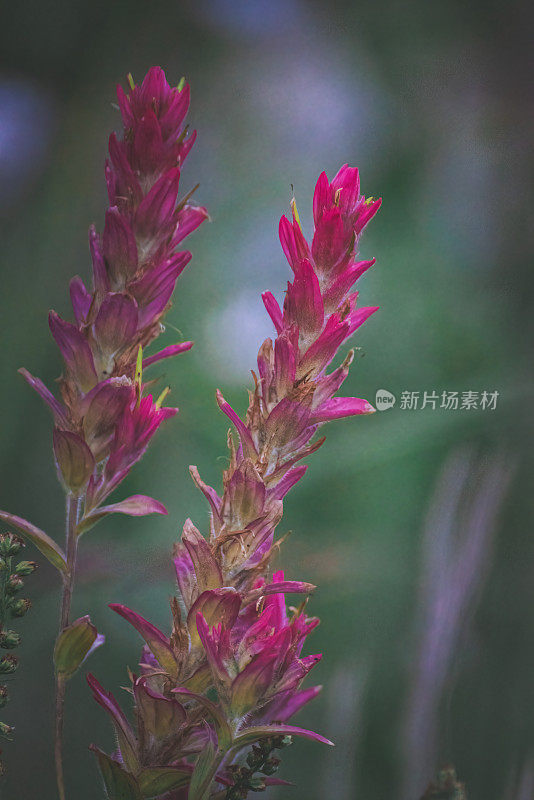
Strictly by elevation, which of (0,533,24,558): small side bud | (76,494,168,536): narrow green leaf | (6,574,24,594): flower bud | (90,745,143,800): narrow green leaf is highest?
(76,494,168,536): narrow green leaf

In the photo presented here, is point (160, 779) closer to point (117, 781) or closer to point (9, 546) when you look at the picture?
point (117, 781)

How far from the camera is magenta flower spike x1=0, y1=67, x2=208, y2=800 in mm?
595

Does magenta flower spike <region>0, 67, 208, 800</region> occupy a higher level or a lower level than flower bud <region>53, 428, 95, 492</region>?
higher

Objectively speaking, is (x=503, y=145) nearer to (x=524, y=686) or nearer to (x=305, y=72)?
(x=305, y=72)

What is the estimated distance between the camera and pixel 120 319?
591 mm

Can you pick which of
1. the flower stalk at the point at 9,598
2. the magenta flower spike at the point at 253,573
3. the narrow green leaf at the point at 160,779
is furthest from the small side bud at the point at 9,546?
the narrow green leaf at the point at 160,779

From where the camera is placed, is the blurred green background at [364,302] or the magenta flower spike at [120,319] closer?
the magenta flower spike at [120,319]

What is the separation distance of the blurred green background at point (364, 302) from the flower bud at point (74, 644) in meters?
0.16

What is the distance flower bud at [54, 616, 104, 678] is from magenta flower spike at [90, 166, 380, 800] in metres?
0.03

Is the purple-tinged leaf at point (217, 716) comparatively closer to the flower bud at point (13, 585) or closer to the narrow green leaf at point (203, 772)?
the narrow green leaf at point (203, 772)

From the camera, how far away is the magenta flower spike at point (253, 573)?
554mm

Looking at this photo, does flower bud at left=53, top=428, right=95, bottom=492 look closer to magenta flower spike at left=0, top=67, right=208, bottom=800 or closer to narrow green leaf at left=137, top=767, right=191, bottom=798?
magenta flower spike at left=0, top=67, right=208, bottom=800

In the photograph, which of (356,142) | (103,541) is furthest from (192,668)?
(356,142)

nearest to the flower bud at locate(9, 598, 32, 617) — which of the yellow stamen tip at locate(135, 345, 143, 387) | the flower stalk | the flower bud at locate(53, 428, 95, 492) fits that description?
the flower stalk
